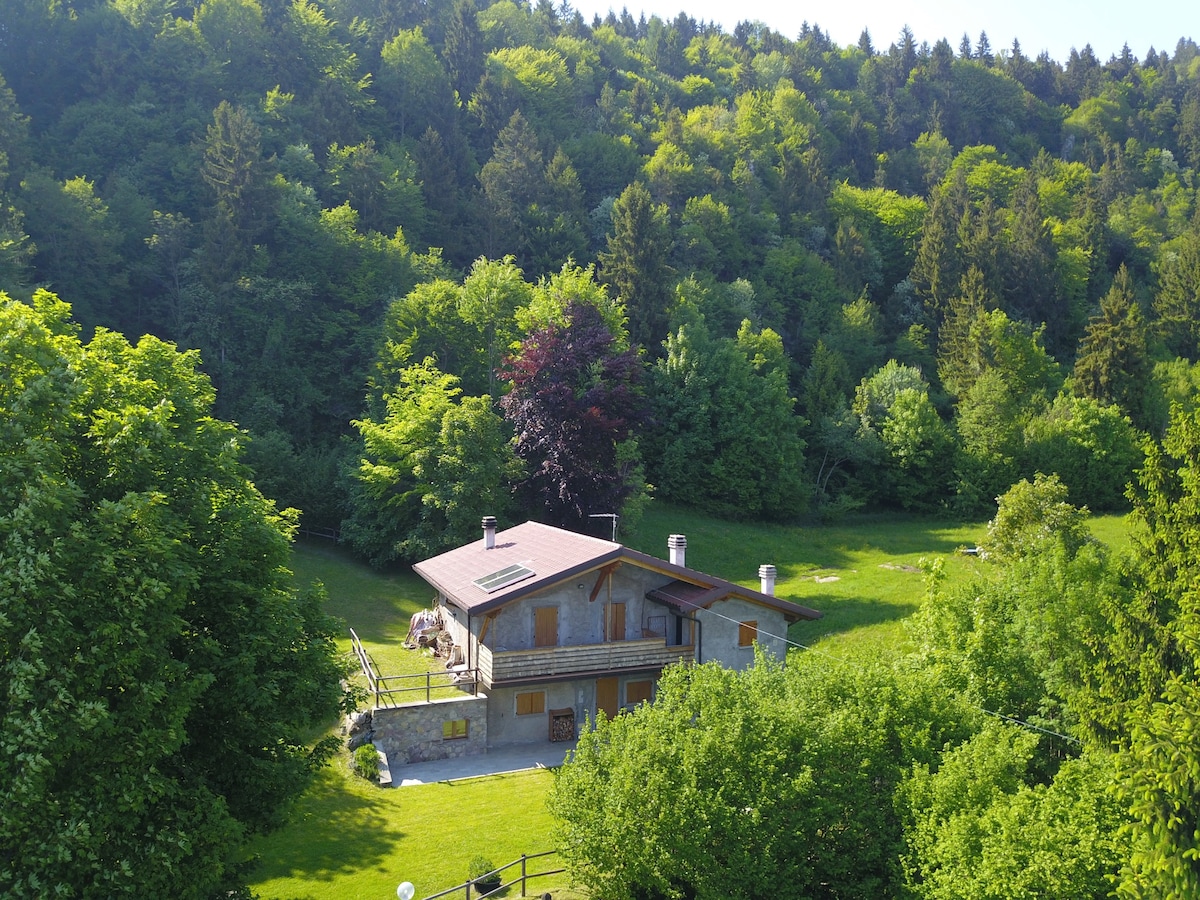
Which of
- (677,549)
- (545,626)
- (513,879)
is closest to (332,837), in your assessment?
(513,879)

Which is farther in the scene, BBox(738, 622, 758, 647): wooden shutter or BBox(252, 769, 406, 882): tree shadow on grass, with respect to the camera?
BBox(738, 622, 758, 647): wooden shutter

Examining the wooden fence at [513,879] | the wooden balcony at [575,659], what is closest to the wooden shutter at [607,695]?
the wooden balcony at [575,659]

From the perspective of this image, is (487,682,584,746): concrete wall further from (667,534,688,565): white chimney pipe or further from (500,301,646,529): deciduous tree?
(500,301,646,529): deciduous tree

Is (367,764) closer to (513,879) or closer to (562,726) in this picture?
(562,726)

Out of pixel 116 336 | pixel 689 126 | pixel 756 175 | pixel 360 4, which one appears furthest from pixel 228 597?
pixel 360 4

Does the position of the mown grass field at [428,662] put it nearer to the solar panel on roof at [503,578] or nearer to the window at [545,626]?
the window at [545,626]

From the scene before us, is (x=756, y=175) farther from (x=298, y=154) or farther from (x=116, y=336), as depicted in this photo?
(x=116, y=336)

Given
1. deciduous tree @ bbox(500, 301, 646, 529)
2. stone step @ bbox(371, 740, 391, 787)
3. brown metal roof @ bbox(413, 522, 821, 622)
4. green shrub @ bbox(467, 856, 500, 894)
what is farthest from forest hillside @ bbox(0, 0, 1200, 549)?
green shrub @ bbox(467, 856, 500, 894)
